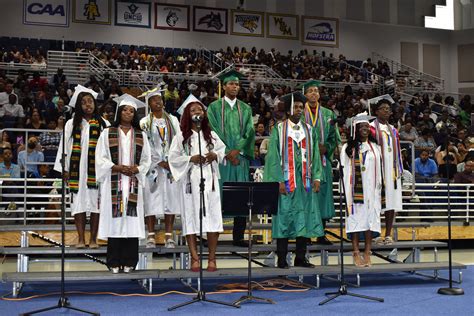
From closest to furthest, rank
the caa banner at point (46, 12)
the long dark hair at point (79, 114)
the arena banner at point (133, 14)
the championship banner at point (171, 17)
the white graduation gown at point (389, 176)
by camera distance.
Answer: the long dark hair at point (79, 114) → the white graduation gown at point (389, 176) → the caa banner at point (46, 12) → the arena banner at point (133, 14) → the championship banner at point (171, 17)

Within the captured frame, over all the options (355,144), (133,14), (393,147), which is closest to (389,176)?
(393,147)

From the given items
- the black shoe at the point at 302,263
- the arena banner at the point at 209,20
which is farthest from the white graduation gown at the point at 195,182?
the arena banner at the point at 209,20

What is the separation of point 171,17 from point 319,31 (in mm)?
6617

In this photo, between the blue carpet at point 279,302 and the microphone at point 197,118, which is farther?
the microphone at point 197,118

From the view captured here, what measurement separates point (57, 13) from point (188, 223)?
19.5 m

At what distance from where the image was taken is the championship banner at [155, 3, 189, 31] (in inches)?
1044

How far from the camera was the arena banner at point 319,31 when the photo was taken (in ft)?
94.0

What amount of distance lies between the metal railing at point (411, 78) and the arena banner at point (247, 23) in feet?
18.0

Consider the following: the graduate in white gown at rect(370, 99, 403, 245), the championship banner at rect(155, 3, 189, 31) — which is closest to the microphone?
the graduate in white gown at rect(370, 99, 403, 245)

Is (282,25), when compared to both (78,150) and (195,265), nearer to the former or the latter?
(78,150)

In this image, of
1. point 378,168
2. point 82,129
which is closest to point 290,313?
point 378,168

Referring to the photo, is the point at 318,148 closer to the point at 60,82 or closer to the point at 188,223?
the point at 188,223

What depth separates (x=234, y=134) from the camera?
8.22m

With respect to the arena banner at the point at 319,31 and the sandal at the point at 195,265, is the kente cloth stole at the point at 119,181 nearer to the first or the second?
the sandal at the point at 195,265
